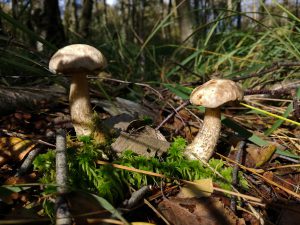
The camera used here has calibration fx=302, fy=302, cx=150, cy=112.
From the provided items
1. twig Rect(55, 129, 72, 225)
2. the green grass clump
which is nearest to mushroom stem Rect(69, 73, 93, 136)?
the green grass clump

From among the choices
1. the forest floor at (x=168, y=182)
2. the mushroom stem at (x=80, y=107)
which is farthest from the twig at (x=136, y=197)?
the mushroom stem at (x=80, y=107)

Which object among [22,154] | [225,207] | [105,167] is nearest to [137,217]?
[105,167]

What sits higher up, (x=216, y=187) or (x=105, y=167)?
Result: (x=105, y=167)

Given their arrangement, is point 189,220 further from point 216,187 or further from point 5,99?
point 5,99

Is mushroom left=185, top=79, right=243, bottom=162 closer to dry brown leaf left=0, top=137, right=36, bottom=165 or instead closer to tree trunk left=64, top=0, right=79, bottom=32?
dry brown leaf left=0, top=137, right=36, bottom=165

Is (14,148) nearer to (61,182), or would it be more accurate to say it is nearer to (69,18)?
(61,182)

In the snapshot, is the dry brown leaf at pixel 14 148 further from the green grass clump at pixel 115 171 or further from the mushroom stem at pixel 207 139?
the mushroom stem at pixel 207 139

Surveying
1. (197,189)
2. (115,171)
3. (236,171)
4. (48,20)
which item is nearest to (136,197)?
(115,171)
